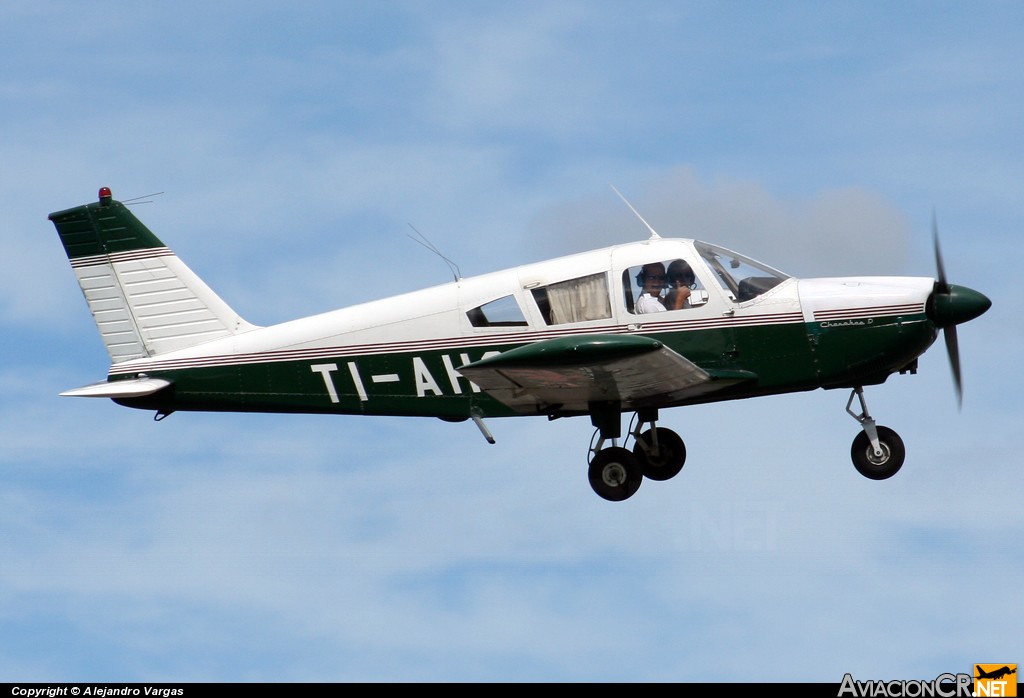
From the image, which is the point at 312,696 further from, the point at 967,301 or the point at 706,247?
the point at 967,301

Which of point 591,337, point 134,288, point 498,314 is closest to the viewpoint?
point 591,337

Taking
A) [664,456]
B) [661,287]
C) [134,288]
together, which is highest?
[134,288]

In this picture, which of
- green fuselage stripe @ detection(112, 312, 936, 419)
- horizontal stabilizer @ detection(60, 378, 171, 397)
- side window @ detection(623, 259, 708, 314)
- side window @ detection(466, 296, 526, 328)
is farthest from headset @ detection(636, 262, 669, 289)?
horizontal stabilizer @ detection(60, 378, 171, 397)

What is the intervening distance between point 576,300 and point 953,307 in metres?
3.96

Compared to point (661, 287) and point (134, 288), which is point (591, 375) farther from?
point (134, 288)

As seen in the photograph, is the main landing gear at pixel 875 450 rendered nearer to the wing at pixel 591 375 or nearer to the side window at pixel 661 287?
the wing at pixel 591 375

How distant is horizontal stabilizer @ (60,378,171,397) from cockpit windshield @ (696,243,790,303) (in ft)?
20.7

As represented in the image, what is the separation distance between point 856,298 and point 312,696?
710 centimetres

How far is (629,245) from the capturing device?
18.0 m

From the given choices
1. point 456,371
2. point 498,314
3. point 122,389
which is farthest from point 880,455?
point 122,389

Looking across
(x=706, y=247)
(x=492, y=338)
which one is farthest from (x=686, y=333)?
(x=492, y=338)

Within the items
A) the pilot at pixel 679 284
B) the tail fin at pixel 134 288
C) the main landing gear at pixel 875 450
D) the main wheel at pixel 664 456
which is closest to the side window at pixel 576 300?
the pilot at pixel 679 284

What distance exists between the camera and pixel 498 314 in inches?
707

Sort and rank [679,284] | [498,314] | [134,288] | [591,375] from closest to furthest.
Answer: [591,375], [679,284], [498,314], [134,288]
